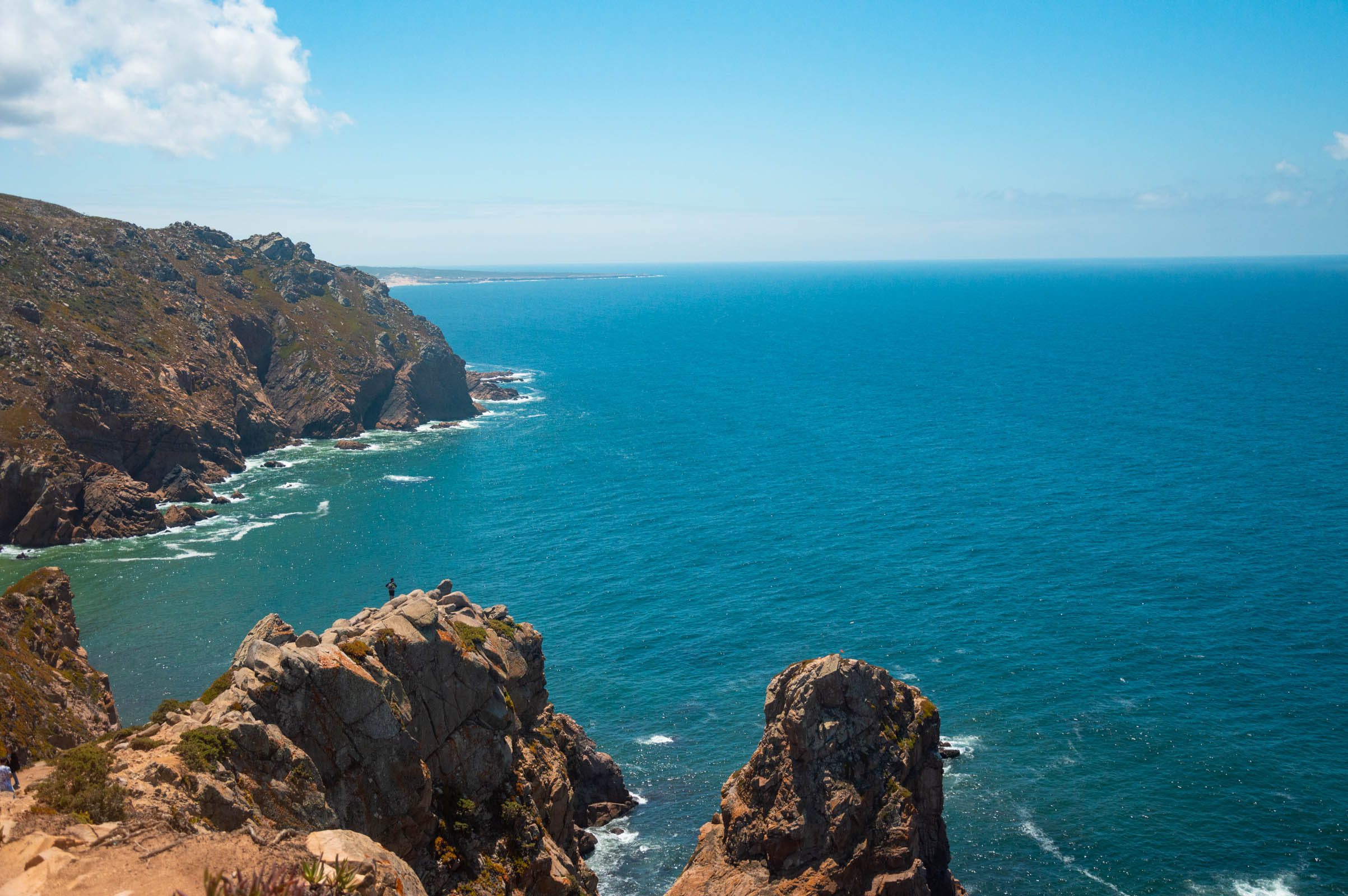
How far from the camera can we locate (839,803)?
43656 millimetres

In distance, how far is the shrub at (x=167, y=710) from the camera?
2981cm

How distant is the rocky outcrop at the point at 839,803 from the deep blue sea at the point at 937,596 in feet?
32.4

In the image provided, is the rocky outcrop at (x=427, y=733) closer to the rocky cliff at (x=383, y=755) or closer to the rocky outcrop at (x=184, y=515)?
the rocky cliff at (x=383, y=755)

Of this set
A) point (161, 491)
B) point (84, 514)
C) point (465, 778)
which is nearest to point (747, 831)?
point (465, 778)

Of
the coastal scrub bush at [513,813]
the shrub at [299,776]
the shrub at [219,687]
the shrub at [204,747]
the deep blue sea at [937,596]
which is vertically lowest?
the deep blue sea at [937,596]

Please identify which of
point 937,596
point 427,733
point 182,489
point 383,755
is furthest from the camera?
point 182,489

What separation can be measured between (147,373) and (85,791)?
136293mm

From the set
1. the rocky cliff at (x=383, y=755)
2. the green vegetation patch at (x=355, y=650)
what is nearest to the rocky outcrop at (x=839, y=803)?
the rocky cliff at (x=383, y=755)

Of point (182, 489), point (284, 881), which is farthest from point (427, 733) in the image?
point (182, 489)

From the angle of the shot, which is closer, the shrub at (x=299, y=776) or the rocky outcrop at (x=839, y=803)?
the shrub at (x=299, y=776)

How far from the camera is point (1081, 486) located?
122062 millimetres

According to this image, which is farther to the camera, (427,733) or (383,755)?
(427,733)

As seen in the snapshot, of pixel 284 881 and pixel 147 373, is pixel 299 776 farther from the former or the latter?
pixel 147 373

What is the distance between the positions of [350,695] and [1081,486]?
10998 centimetres
